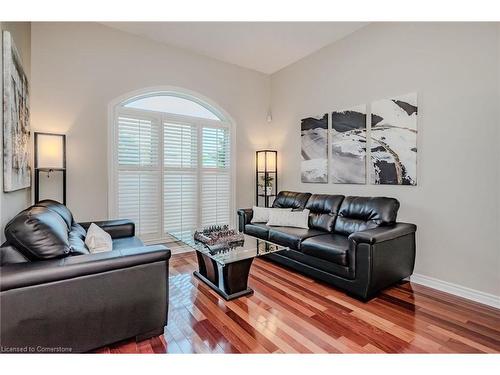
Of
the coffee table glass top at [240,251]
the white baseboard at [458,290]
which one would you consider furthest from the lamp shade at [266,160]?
the white baseboard at [458,290]

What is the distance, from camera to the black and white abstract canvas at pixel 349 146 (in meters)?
3.45

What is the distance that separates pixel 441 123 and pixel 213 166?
3.16 metres

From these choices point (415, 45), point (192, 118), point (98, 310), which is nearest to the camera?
point (98, 310)

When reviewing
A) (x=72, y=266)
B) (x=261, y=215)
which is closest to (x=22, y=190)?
(x=72, y=266)

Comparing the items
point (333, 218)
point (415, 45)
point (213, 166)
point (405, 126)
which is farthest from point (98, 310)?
point (415, 45)

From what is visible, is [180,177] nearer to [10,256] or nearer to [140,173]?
[140,173]

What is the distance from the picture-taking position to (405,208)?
3029mm

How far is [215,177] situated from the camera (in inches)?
175

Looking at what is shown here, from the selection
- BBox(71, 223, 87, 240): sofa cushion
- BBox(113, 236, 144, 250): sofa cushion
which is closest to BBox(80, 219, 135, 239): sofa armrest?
BBox(113, 236, 144, 250): sofa cushion

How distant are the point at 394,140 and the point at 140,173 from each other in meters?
3.42

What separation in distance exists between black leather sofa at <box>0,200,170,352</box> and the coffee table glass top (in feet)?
2.02

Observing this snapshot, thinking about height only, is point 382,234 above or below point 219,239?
above
